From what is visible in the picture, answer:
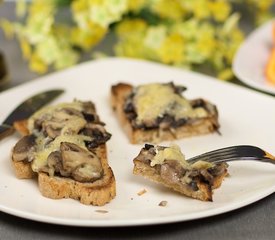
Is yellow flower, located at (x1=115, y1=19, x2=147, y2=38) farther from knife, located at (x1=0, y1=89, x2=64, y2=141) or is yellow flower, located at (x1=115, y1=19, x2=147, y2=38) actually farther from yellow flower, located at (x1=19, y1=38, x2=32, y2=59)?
knife, located at (x1=0, y1=89, x2=64, y2=141)

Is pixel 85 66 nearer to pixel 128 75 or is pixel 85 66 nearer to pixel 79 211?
pixel 128 75

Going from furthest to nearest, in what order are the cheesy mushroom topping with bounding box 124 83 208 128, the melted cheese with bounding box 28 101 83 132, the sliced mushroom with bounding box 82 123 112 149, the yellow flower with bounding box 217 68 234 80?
the yellow flower with bounding box 217 68 234 80 → the cheesy mushroom topping with bounding box 124 83 208 128 → the melted cheese with bounding box 28 101 83 132 → the sliced mushroom with bounding box 82 123 112 149

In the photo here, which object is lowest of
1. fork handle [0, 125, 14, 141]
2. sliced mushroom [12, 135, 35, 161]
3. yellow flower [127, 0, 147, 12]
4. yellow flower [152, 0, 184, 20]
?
yellow flower [152, 0, 184, 20]

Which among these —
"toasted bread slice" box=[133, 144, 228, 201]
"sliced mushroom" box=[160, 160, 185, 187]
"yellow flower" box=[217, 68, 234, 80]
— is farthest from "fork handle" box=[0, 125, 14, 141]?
"yellow flower" box=[217, 68, 234, 80]

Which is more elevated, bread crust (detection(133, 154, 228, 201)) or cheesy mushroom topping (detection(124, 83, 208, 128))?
bread crust (detection(133, 154, 228, 201))

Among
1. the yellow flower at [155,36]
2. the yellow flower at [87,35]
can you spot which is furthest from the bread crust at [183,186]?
the yellow flower at [87,35]

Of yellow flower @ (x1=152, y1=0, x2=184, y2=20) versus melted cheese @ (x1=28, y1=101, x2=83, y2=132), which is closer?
melted cheese @ (x1=28, y1=101, x2=83, y2=132)

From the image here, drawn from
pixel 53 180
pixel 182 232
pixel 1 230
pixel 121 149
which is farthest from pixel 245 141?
pixel 1 230
